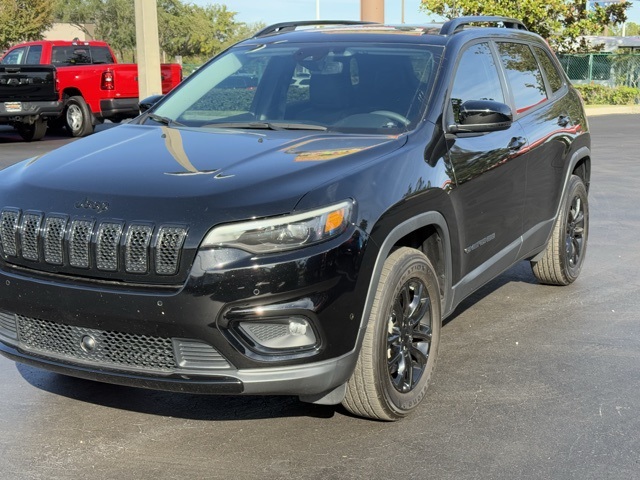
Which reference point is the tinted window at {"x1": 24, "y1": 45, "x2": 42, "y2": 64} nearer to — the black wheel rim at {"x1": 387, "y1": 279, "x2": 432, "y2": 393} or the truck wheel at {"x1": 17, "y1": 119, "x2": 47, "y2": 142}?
the truck wheel at {"x1": 17, "y1": 119, "x2": 47, "y2": 142}

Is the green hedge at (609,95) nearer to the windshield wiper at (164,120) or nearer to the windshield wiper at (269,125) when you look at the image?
the windshield wiper at (164,120)

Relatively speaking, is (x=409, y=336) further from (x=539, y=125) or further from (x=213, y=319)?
(x=539, y=125)

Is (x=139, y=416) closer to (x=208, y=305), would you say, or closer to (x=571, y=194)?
(x=208, y=305)

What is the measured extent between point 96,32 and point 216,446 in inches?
2555

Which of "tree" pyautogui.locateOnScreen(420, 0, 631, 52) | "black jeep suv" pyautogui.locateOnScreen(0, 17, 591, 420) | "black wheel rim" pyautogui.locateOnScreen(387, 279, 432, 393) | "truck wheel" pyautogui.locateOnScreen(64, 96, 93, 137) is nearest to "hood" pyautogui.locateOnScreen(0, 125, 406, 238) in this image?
"black jeep suv" pyautogui.locateOnScreen(0, 17, 591, 420)

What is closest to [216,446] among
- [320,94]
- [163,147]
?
[163,147]

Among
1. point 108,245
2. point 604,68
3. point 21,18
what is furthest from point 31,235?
point 21,18

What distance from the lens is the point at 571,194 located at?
6.89 m

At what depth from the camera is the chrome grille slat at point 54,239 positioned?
3.99 metres

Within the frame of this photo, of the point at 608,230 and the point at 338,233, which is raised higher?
the point at 338,233

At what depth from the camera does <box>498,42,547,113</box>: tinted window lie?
6078 mm

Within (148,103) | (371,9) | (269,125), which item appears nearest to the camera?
(269,125)

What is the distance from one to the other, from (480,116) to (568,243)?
2318mm

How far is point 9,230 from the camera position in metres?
4.18
